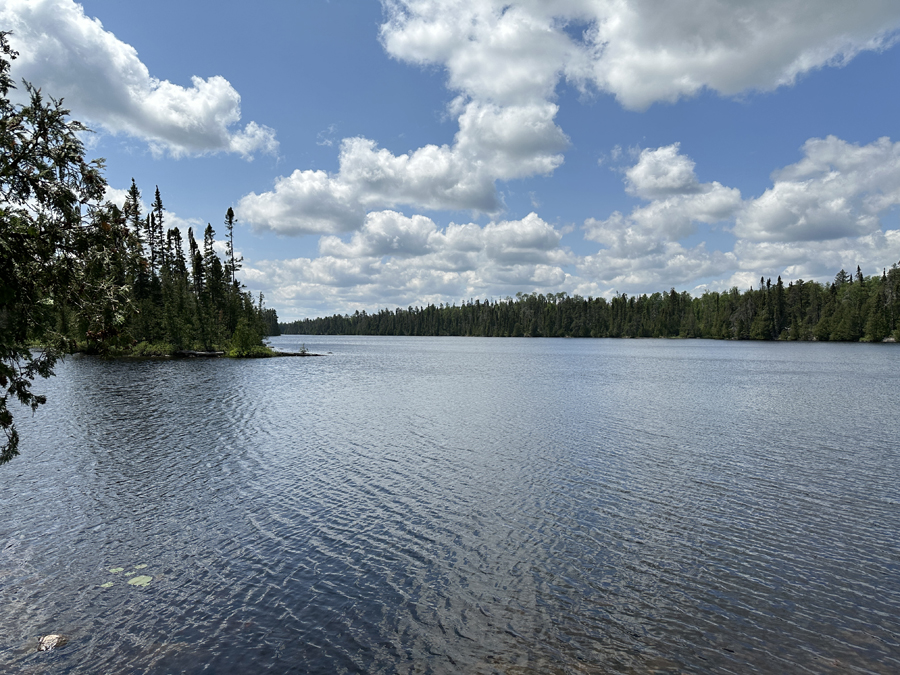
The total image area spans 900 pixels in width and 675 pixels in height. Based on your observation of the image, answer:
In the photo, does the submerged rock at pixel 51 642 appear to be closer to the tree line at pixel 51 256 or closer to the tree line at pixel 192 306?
the tree line at pixel 51 256

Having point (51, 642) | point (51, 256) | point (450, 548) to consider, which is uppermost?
point (51, 256)

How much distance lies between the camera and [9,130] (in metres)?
7.57

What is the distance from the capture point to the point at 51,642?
30.5ft

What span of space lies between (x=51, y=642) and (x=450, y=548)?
866 centimetres

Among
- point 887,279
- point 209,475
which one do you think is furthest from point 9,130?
point 887,279

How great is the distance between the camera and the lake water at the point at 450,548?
9.38 metres

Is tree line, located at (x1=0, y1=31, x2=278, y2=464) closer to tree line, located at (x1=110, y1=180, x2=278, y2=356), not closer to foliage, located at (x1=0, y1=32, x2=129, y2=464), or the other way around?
foliage, located at (x1=0, y1=32, x2=129, y2=464)

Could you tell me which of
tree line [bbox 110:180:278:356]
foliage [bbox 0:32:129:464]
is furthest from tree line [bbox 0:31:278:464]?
tree line [bbox 110:180:278:356]

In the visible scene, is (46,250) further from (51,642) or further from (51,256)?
(51,642)

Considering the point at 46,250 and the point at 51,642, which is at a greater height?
the point at 46,250

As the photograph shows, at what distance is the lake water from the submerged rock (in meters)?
0.12

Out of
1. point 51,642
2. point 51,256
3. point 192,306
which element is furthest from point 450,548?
point 192,306

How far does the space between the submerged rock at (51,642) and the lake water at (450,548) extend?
0.40 feet

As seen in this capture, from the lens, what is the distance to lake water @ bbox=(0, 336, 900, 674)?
9.38 m
